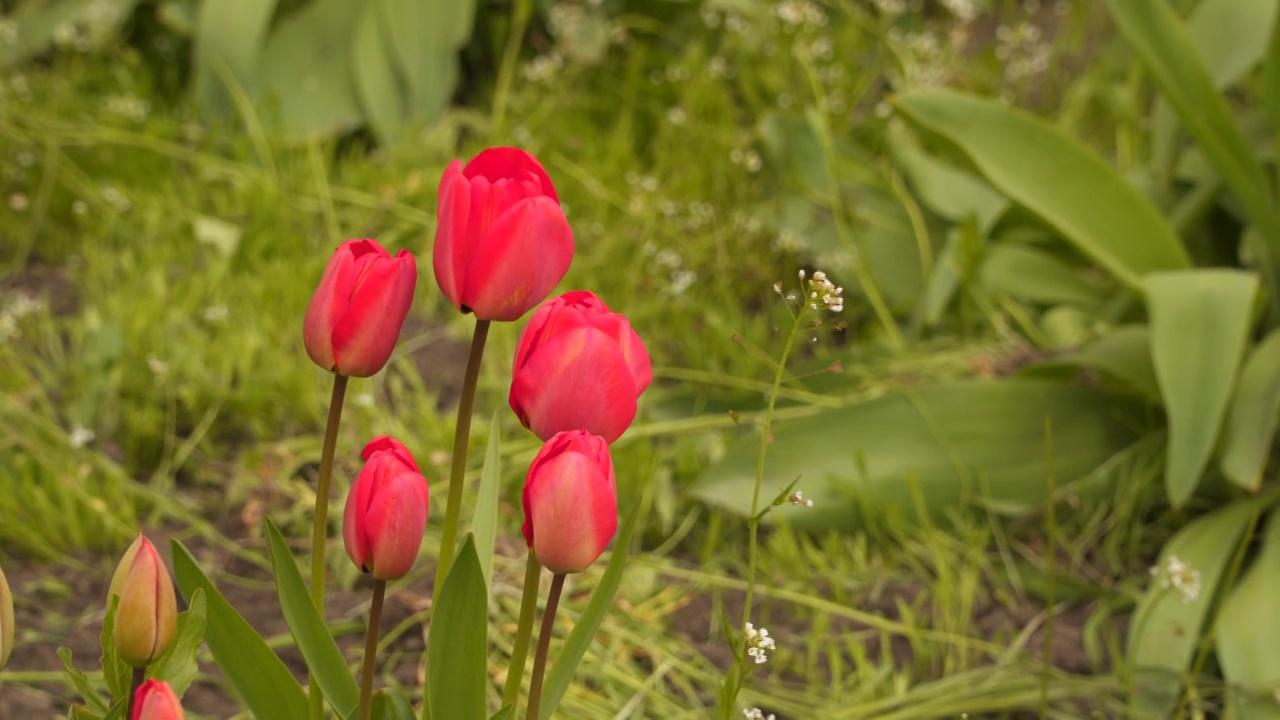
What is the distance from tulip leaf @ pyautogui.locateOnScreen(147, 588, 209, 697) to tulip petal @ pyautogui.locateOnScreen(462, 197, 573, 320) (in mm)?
216

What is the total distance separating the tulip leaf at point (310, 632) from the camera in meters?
0.81

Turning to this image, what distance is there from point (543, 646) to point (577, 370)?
16 centimetres

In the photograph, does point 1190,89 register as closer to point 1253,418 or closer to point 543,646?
point 1253,418

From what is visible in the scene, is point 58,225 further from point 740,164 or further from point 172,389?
point 740,164

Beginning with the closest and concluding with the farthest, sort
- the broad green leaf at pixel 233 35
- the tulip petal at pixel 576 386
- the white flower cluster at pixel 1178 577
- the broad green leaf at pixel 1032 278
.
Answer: the tulip petal at pixel 576 386 < the white flower cluster at pixel 1178 577 < the broad green leaf at pixel 1032 278 < the broad green leaf at pixel 233 35

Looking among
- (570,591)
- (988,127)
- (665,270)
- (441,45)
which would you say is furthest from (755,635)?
(441,45)

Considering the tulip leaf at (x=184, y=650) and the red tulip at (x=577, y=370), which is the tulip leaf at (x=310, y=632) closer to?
the tulip leaf at (x=184, y=650)

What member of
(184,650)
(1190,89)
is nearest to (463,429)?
(184,650)

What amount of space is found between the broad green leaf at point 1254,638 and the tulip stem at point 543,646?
934 mm

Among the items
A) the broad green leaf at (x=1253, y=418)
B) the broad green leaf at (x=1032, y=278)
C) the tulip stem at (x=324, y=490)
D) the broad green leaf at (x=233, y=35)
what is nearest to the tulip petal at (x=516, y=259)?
the tulip stem at (x=324, y=490)

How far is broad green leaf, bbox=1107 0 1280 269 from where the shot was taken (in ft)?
6.13

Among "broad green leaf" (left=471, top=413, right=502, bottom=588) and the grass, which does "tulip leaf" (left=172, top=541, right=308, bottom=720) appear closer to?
"broad green leaf" (left=471, top=413, right=502, bottom=588)

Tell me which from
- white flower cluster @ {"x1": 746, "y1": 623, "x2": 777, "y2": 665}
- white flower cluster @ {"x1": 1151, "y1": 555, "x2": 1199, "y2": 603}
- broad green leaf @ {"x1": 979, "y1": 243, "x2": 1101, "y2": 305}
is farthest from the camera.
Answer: broad green leaf @ {"x1": 979, "y1": 243, "x2": 1101, "y2": 305}

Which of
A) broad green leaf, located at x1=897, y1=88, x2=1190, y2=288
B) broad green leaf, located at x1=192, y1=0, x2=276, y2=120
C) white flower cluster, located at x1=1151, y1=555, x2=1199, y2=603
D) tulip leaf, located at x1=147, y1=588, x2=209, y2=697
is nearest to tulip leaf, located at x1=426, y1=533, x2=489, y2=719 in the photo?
tulip leaf, located at x1=147, y1=588, x2=209, y2=697
